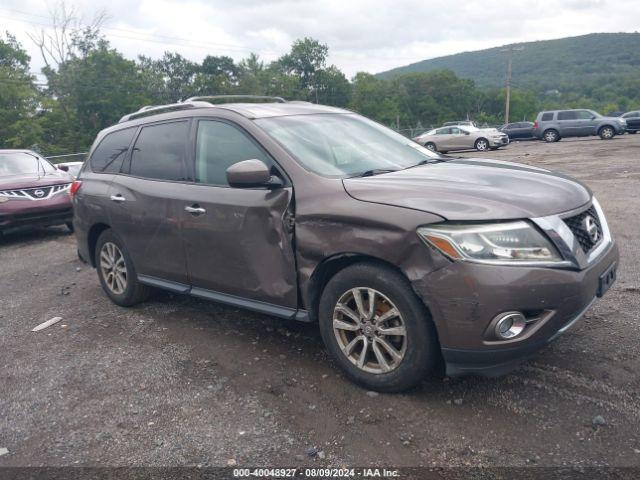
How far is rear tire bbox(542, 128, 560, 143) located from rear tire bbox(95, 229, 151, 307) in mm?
29404

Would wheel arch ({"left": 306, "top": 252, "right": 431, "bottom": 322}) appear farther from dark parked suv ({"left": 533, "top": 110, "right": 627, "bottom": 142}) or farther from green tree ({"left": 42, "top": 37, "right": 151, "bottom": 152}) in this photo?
green tree ({"left": 42, "top": 37, "right": 151, "bottom": 152})

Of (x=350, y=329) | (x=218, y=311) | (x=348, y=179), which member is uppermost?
(x=348, y=179)

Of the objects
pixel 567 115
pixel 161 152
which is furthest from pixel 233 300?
pixel 567 115

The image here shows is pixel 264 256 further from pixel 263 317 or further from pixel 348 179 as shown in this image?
pixel 263 317

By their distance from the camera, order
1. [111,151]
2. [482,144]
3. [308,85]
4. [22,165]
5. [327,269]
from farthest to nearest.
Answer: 1. [308,85]
2. [482,144]
3. [22,165]
4. [111,151]
5. [327,269]

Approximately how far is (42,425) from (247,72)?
252 ft

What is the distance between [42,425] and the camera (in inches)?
128

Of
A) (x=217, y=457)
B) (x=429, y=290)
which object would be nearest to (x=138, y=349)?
(x=217, y=457)

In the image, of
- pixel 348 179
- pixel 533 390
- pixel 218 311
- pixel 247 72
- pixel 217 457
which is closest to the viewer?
pixel 217 457

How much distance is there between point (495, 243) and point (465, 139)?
87.8 ft

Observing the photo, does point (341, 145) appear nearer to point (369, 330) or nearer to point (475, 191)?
point (475, 191)

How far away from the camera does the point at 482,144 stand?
92.0 feet

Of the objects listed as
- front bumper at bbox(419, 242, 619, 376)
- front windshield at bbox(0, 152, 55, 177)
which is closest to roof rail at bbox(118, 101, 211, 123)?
front bumper at bbox(419, 242, 619, 376)

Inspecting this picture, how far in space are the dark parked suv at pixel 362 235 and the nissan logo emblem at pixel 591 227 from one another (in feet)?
0.03
